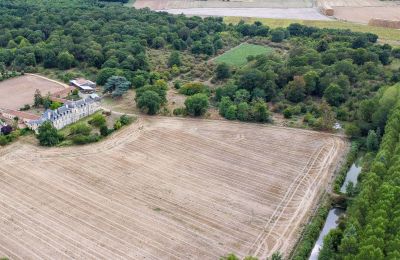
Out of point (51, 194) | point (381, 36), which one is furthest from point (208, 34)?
point (51, 194)

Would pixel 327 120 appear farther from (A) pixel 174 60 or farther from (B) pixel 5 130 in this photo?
(B) pixel 5 130

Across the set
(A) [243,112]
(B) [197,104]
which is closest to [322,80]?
(A) [243,112]

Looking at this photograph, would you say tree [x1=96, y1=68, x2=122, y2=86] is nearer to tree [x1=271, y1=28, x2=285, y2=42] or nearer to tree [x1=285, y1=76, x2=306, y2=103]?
tree [x1=285, y1=76, x2=306, y2=103]

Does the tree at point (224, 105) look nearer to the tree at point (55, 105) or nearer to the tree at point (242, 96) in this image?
the tree at point (242, 96)

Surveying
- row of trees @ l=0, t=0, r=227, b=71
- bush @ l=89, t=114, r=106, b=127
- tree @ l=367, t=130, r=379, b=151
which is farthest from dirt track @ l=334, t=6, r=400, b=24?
bush @ l=89, t=114, r=106, b=127

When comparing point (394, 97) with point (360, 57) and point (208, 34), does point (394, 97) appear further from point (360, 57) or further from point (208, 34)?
point (208, 34)

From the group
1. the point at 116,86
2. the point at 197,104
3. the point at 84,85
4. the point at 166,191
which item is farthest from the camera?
the point at 84,85

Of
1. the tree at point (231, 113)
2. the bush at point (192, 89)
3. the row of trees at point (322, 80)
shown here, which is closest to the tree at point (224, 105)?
the tree at point (231, 113)
